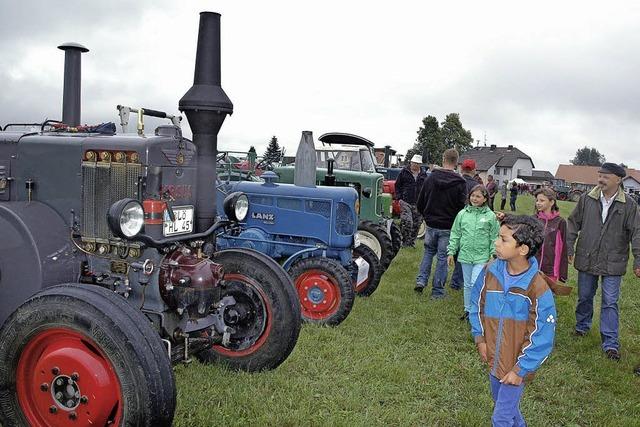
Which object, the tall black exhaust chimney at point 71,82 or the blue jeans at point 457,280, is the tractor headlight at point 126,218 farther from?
the blue jeans at point 457,280

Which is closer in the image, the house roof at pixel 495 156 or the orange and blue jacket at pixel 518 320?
the orange and blue jacket at pixel 518 320

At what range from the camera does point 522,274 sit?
2.92 metres

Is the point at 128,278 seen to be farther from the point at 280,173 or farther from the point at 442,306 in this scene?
the point at 280,173

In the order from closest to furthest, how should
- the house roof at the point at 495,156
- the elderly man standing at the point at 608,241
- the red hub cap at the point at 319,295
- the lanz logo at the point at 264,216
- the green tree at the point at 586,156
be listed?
the elderly man standing at the point at 608,241 → the red hub cap at the point at 319,295 → the lanz logo at the point at 264,216 → the house roof at the point at 495,156 → the green tree at the point at 586,156

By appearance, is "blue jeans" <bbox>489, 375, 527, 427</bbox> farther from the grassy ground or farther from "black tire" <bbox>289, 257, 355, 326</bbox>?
"black tire" <bbox>289, 257, 355, 326</bbox>

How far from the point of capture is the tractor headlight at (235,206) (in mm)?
3994

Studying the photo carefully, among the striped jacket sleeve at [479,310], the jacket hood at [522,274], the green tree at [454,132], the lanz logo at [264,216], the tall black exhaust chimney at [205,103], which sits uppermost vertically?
the green tree at [454,132]

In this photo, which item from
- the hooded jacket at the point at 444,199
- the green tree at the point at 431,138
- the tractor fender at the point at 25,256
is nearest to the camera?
the tractor fender at the point at 25,256

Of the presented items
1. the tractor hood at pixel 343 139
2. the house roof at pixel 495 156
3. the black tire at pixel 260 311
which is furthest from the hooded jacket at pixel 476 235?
the house roof at pixel 495 156

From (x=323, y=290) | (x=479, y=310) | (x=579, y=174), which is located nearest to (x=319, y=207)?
(x=323, y=290)

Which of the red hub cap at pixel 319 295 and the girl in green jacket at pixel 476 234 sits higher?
the girl in green jacket at pixel 476 234

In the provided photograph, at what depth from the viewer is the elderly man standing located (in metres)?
5.26

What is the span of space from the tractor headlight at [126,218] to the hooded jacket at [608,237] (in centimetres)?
440

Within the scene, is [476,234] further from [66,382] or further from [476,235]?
[66,382]
